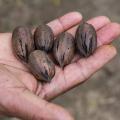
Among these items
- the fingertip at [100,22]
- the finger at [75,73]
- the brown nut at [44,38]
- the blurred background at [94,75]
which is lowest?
the blurred background at [94,75]

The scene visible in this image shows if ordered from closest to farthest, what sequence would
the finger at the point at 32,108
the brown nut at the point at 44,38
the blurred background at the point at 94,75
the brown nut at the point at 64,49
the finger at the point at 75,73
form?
the finger at the point at 32,108 → the finger at the point at 75,73 → the brown nut at the point at 64,49 → the brown nut at the point at 44,38 → the blurred background at the point at 94,75

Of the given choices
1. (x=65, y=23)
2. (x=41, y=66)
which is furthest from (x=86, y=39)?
(x=41, y=66)

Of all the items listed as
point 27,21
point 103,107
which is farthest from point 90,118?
point 27,21

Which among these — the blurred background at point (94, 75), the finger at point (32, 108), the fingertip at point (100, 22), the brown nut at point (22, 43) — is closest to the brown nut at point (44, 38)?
the brown nut at point (22, 43)

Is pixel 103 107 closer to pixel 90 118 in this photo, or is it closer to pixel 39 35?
pixel 90 118

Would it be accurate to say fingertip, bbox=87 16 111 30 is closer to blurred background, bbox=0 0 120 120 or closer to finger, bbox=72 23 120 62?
finger, bbox=72 23 120 62

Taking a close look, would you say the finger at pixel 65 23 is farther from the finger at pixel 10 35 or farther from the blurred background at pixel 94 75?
the blurred background at pixel 94 75

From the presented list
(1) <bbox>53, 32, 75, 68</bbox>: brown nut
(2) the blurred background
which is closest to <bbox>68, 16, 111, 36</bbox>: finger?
(1) <bbox>53, 32, 75, 68</bbox>: brown nut

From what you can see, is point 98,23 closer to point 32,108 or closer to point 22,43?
point 22,43
